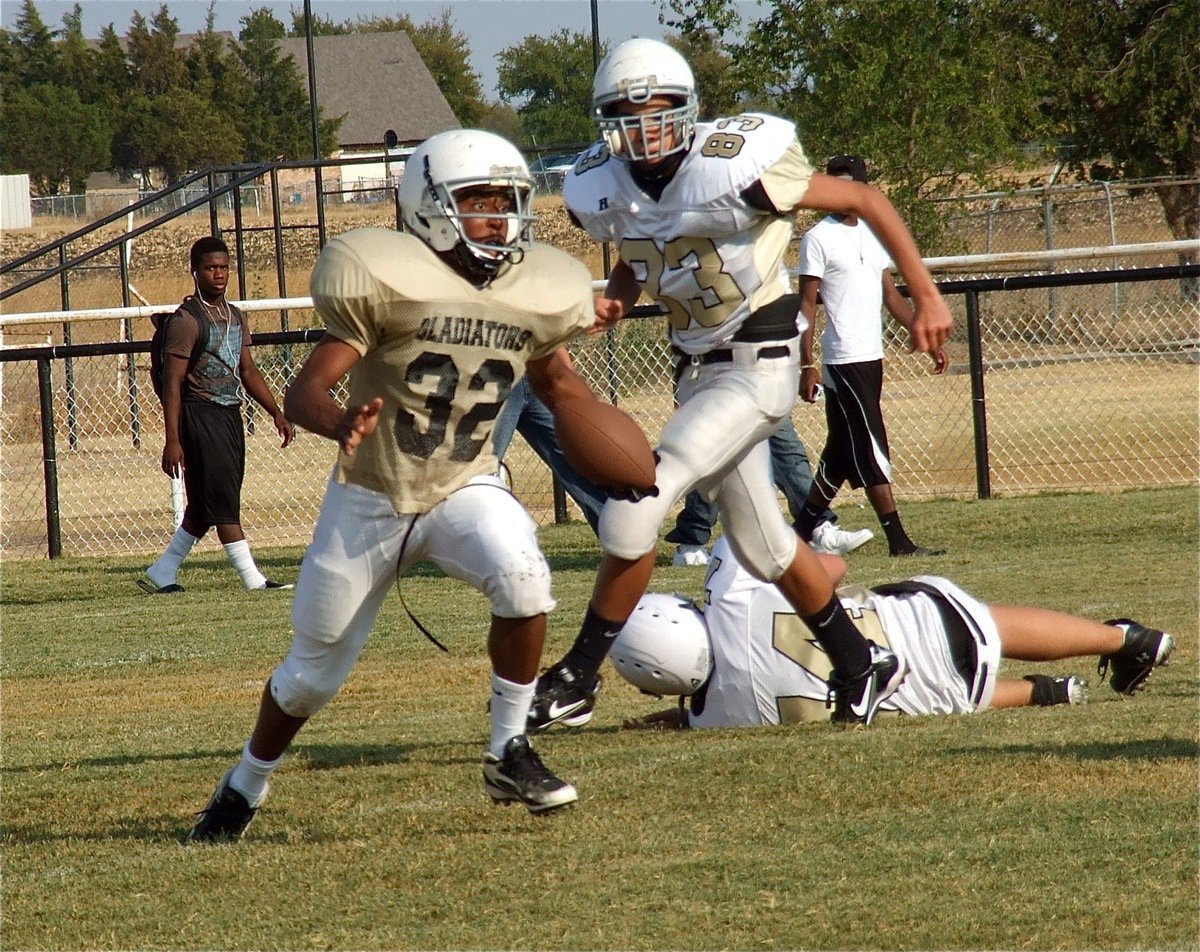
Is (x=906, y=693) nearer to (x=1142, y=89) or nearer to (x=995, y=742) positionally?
(x=995, y=742)

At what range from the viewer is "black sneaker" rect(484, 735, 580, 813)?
3.87 meters

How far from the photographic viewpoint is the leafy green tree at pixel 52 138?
178 ft

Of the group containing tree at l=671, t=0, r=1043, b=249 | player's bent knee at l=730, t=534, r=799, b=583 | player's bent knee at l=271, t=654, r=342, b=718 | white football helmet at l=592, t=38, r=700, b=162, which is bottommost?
player's bent knee at l=271, t=654, r=342, b=718

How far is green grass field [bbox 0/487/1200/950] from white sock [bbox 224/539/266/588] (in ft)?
8.81

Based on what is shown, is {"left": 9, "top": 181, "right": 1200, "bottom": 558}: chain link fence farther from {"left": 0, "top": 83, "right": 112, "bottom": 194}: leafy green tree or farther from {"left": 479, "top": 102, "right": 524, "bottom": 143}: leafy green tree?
{"left": 479, "top": 102, "right": 524, "bottom": 143}: leafy green tree

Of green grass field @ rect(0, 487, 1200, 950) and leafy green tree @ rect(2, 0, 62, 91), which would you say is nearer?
green grass field @ rect(0, 487, 1200, 950)

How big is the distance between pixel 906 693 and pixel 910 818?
4.02 feet

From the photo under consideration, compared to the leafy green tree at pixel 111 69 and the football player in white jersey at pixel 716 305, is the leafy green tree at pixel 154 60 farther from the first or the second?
the football player in white jersey at pixel 716 305

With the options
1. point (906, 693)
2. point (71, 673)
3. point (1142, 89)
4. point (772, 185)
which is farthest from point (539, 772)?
point (1142, 89)

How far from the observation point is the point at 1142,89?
22.7 metres

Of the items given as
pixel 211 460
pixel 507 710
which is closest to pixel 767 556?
pixel 507 710

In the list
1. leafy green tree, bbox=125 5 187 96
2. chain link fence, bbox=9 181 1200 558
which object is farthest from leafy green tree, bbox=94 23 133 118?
chain link fence, bbox=9 181 1200 558

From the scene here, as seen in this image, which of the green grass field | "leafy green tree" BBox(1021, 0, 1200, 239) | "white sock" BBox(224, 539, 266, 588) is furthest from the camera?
"leafy green tree" BBox(1021, 0, 1200, 239)

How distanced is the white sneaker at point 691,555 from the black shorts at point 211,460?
243 cm
